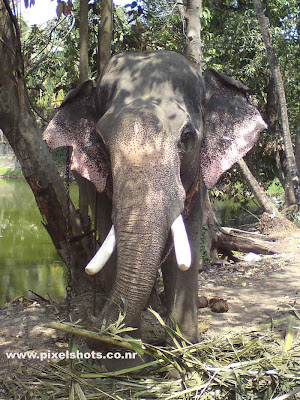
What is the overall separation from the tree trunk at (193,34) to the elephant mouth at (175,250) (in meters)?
4.01

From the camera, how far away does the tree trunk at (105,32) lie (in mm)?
5695

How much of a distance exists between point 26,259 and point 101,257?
868 cm

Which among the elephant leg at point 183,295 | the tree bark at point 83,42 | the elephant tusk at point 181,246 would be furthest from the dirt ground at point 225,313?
the tree bark at point 83,42

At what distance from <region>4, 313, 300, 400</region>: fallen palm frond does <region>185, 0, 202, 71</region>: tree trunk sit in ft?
13.4

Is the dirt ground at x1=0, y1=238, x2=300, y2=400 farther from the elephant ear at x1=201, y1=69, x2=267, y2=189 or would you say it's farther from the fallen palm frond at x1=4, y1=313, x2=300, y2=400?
the elephant ear at x1=201, y1=69, x2=267, y2=189

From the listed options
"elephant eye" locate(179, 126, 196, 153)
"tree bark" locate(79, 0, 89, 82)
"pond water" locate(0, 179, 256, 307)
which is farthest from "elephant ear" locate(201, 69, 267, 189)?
"pond water" locate(0, 179, 256, 307)

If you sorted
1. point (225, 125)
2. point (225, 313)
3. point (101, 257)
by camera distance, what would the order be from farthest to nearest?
point (225, 313)
point (225, 125)
point (101, 257)

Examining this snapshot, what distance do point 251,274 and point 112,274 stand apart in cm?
346

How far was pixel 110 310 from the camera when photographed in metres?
3.05

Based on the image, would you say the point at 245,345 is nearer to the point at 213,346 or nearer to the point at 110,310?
the point at 213,346

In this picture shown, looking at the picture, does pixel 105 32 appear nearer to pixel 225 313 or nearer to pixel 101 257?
pixel 225 313

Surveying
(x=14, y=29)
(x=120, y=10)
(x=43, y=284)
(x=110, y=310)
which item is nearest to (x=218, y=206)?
(x=120, y=10)

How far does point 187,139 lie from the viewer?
352cm

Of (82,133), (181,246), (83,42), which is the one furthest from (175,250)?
(83,42)
